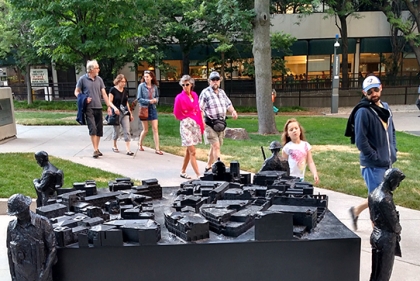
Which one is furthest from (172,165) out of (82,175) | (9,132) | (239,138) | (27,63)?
(27,63)

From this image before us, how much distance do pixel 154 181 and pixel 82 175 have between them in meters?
3.90

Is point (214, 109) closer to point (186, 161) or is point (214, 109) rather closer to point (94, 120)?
point (186, 161)

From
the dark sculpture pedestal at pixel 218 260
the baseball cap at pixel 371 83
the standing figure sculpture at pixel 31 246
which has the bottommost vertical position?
the dark sculpture pedestal at pixel 218 260

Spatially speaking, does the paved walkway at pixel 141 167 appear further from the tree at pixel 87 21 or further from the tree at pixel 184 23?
the tree at pixel 184 23

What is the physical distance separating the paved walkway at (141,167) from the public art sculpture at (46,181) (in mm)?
978

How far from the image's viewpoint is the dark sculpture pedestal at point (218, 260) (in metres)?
2.52

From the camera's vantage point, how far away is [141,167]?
8086mm

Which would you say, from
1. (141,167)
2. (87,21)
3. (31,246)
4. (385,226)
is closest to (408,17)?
(87,21)

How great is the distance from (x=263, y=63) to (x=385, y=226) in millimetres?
11282

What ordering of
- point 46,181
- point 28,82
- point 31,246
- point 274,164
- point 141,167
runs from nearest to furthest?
1. point 31,246
2. point 46,181
3. point 274,164
4. point 141,167
5. point 28,82

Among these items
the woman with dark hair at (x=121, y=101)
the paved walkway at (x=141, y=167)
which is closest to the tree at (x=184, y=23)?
A: the paved walkway at (x=141, y=167)

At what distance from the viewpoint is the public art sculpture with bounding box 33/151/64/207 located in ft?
11.1

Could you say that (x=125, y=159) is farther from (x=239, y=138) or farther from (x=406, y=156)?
(x=406, y=156)

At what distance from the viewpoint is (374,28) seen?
28219mm
